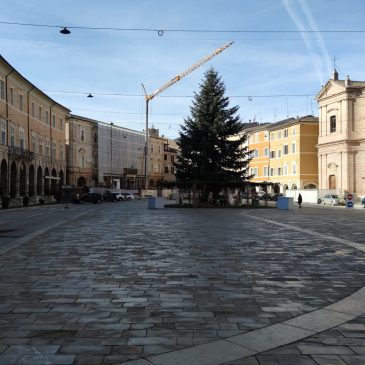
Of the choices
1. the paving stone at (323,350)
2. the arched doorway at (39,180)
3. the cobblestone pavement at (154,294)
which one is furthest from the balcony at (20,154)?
the paving stone at (323,350)

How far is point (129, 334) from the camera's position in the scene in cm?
552

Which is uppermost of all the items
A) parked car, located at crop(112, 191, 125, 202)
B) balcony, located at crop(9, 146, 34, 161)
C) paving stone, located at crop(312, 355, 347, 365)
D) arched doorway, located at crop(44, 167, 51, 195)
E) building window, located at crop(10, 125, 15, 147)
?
building window, located at crop(10, 125, 15, 147)

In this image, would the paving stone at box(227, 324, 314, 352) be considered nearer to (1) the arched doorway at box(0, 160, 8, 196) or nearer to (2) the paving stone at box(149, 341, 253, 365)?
(2) the paving stone at box(149, 341, 253, 365)

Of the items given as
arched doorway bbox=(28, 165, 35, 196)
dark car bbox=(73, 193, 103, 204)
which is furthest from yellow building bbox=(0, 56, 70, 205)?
dark car bbox=(73, 193, 103, 204)

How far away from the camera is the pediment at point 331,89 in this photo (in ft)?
230

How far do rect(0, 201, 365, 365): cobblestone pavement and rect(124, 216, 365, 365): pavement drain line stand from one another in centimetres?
14

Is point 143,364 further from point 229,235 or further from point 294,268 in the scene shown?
point 229,235

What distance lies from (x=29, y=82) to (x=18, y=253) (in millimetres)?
48895

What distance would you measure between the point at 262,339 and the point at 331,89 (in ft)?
236

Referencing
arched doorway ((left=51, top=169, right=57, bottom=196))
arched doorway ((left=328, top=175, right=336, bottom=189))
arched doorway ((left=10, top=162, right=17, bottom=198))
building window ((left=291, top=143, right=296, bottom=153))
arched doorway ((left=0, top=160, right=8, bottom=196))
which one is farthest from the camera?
building window ((left=291, top=143, right=296, bottom=153))

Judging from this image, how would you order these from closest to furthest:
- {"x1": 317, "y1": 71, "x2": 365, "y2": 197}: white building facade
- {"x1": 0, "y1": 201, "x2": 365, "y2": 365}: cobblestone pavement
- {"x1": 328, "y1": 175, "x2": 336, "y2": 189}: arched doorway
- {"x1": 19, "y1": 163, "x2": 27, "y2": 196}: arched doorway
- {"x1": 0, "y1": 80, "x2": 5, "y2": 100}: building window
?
{"x1": 0, "y1": 201, "x2": 365, "y2": 365}: cobblestone pavement < {"x1": 0, "y1": 80, "x2": 5, "y2": 100}: building window < {"x1": 19, "y1": 163, "x2": 27, "y2": 196}: arched doorway < {"x1": 317, "y1": 71, "x2": 365, "y2": 197}: white building facade < {"x1": 328, "y1": 175, "x2": 336, "y2": 189}: arched doorway

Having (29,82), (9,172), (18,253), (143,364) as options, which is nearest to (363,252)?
(18,253)

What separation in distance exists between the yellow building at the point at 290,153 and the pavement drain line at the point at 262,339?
236 ft

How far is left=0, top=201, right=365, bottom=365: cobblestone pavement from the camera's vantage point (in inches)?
202
